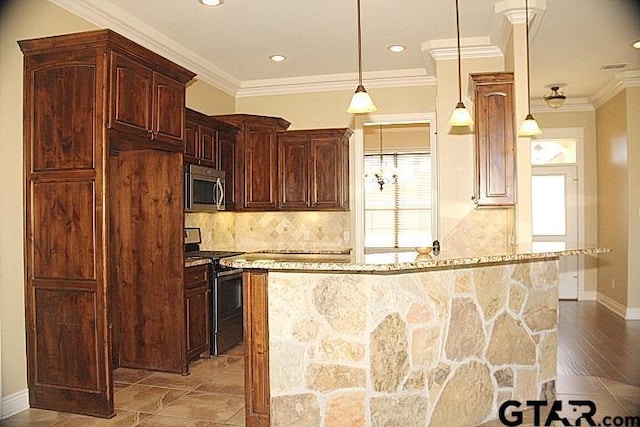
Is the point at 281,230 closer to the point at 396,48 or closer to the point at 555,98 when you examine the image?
the point at 396,48

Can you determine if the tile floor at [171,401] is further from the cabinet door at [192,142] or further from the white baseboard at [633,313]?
the white baseboard at [633,313]

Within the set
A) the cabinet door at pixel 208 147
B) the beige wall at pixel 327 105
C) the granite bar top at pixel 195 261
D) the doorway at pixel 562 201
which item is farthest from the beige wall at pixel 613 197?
the granite bar top at pixel 195 261

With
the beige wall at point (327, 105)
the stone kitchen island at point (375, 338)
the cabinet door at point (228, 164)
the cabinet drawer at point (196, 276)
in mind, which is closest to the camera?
the stone kitchen island at point (375, 338)

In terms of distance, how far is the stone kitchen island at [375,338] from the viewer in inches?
113

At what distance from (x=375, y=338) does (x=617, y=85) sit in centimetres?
568

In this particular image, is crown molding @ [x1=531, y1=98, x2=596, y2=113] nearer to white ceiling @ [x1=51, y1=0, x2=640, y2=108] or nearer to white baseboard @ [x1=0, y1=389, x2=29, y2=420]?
white ceiling @ [x1=51, y1=0, x2=640, y2=108]

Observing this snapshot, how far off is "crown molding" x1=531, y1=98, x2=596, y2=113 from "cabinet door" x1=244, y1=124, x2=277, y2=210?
422 cm

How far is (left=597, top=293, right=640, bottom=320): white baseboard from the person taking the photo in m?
6.59

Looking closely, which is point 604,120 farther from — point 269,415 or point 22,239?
point 22,239

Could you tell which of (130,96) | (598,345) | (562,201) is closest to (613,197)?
(562,201)

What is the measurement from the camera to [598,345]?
528 centimetres

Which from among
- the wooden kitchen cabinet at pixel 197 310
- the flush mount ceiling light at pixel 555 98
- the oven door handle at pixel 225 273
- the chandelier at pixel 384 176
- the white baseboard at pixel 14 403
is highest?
the flush mount ceiling light at pixel 555 98

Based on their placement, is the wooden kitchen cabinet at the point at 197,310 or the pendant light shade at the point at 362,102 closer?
the pendant light shade at the point at 362,102

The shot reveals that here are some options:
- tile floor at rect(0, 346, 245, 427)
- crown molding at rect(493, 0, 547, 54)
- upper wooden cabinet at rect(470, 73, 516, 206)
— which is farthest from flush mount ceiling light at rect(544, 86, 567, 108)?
tile floor at rect(0, 346, 245, 427)
